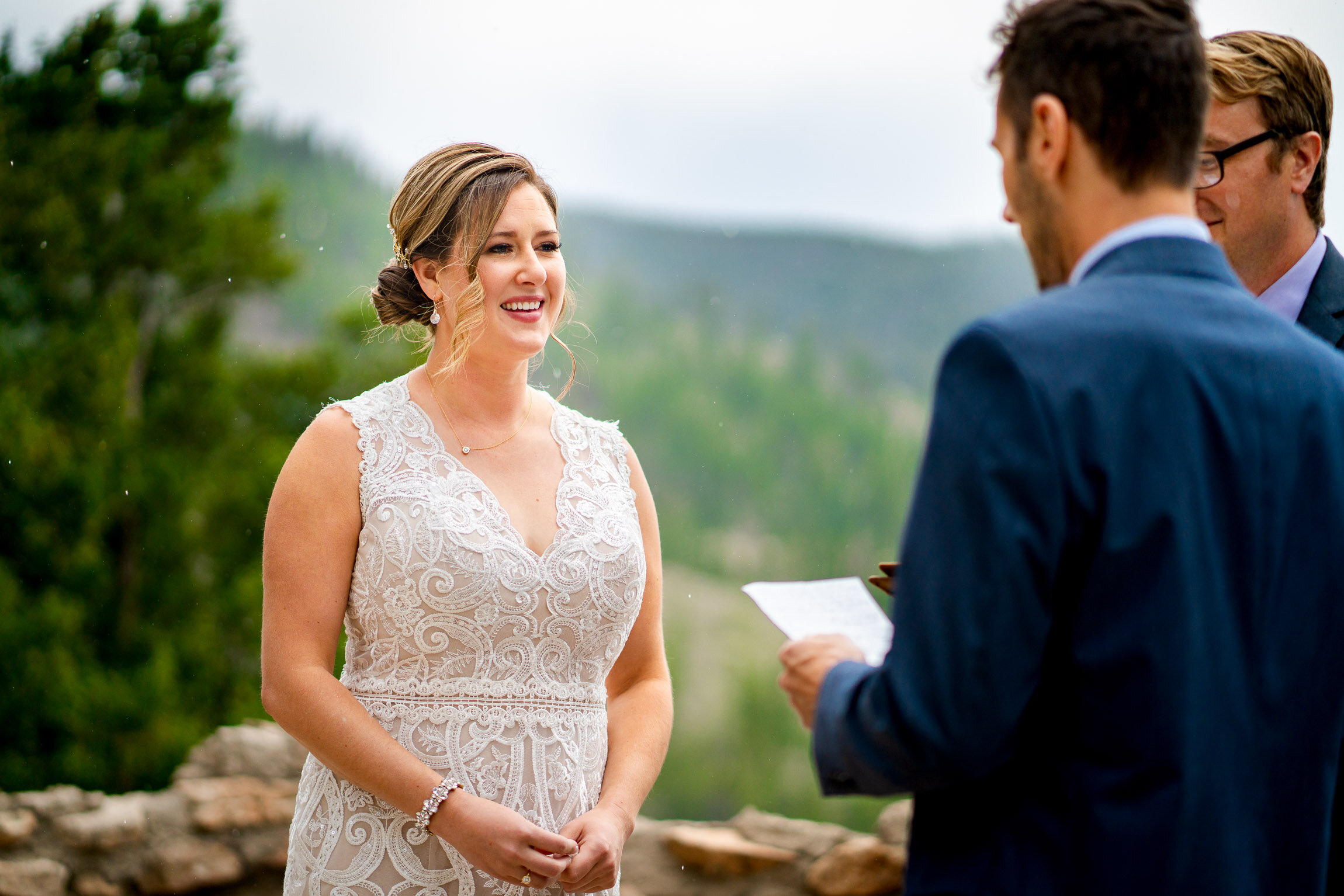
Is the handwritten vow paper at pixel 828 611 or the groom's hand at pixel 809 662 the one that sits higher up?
the handwritten vow paper at pixel 828 611

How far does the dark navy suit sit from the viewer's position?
3.23ft

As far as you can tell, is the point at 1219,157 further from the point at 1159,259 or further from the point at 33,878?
the point at 33,878

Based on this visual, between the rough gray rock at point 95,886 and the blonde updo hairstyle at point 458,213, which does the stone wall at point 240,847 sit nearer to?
the rough gray rock at point 95,886

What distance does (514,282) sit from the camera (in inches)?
82.2

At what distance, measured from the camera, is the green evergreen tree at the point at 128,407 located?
165 inches

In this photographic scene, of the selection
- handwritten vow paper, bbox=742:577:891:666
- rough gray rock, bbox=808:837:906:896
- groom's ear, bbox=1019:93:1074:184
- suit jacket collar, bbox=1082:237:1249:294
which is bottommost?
rough gray rock, bbox=808:837:906:896

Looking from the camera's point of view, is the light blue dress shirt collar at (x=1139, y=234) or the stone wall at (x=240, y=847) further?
the stone wall at (x=240, y=847)

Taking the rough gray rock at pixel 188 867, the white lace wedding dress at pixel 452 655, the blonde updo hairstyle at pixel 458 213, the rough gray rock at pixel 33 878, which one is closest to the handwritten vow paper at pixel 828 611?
the white lace wedding dress at pixel 452 655

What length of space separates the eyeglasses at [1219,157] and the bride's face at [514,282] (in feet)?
3.92

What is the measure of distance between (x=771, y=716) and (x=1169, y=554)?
13.2 feet

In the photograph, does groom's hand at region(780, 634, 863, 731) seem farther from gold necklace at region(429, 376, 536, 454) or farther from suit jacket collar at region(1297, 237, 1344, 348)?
suit jacket collar at region(1297, 237, 1344, 348)

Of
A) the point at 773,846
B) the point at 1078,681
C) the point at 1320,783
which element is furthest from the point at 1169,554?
the point at 773,846

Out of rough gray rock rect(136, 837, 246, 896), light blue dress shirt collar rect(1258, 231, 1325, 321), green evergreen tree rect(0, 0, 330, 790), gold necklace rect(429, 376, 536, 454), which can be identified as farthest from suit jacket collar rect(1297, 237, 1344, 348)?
green evergreen tree rect(0, 0, 330, 790)

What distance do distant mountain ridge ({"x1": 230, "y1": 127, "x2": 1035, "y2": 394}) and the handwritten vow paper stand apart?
145 inches
